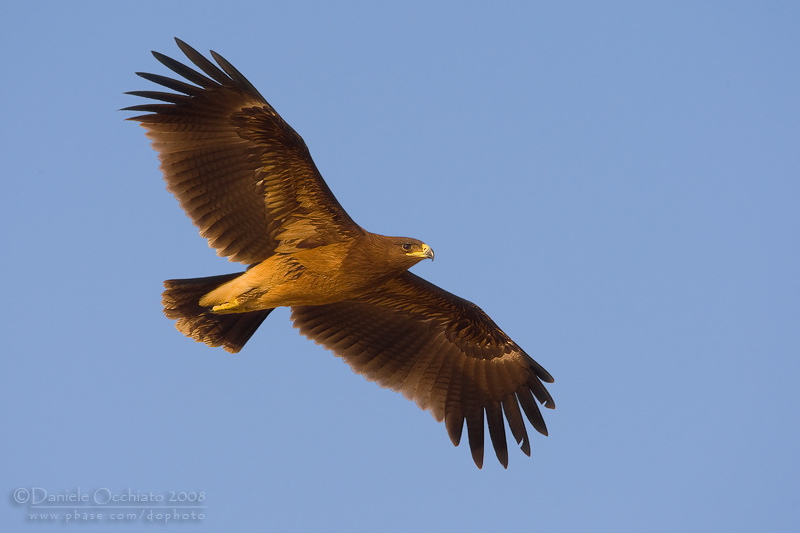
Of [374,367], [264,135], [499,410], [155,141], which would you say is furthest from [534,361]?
[155,141]

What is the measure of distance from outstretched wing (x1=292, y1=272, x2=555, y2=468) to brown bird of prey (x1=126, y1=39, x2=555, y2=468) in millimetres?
20

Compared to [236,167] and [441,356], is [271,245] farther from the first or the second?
[441,356]

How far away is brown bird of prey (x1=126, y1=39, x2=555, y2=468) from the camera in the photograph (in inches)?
391

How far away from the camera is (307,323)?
12.3 meters

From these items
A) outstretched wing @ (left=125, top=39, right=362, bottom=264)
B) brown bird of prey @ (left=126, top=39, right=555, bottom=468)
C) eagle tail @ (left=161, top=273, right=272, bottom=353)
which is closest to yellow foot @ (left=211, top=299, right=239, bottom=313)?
brown bird of prey @ (left=126, top=39, right=555, bottom=468)

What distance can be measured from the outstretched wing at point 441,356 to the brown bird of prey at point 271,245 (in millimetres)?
20

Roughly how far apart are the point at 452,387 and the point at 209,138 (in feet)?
15.3

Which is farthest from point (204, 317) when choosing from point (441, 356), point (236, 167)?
point (441, 356)

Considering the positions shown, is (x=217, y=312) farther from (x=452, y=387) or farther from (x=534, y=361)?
(x=534, y=361)

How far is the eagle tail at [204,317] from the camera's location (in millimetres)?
10820

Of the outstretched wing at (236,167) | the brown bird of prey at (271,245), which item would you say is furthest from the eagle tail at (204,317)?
the outstretched wing at (236,167)

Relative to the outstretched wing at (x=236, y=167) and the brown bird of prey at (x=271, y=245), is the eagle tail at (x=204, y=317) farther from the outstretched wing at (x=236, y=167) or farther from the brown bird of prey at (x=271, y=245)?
the outstretched wing at (x=236, y=167)

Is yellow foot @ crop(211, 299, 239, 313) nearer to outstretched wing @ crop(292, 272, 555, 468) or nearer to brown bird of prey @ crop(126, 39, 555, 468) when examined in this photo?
brown bird of prey @ crop(126, 39, 555, 468)

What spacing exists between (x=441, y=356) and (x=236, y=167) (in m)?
4.03
